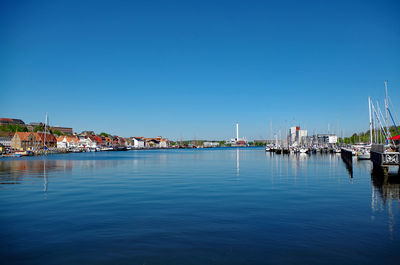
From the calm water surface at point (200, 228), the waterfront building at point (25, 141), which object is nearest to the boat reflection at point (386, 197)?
the calm water surface at point (200, 228)

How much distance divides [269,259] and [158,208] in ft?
36.0

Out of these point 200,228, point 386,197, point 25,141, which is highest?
point 25,141

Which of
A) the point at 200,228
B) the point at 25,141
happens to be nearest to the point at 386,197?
the point at 200,228

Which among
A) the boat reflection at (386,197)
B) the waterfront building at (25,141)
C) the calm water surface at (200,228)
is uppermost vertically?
the waterfront building at (25,141)

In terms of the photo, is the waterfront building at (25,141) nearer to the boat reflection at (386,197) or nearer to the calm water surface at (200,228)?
the calm water surface at (200,228)

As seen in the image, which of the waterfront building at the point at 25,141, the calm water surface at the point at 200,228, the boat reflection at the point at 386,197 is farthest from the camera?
the waterfront building at the point at 25,141

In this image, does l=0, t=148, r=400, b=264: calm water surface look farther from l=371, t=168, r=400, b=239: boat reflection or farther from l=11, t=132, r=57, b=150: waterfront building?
l=11, t=132, r=57, b=150: waterfront building

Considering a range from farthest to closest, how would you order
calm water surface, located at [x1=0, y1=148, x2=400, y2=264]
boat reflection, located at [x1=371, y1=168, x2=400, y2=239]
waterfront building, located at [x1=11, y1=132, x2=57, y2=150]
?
waterfront building, located at [x1=11, y1=132, x2=57, y2=150], boat reflection, located at [x1=371, y1=168, x2=400, y2=239], calm water surface, located at [x1=0, y1=148, x2=400, y2=264]

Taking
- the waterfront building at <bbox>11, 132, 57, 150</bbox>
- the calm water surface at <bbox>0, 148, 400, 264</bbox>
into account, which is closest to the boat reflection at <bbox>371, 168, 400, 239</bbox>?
the calm water surface at <bbox>0, 148, 400, 264</bbox>

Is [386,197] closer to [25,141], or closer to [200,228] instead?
[200,228]

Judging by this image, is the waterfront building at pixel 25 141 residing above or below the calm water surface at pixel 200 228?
above

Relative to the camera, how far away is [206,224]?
16719mm

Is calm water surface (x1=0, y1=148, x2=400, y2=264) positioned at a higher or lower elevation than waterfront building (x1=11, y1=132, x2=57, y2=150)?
lower

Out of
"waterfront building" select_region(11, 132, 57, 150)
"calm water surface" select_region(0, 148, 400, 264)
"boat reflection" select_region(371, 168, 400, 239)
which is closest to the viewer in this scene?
"calm water surface" select_region(0, 148, 400, 264)
